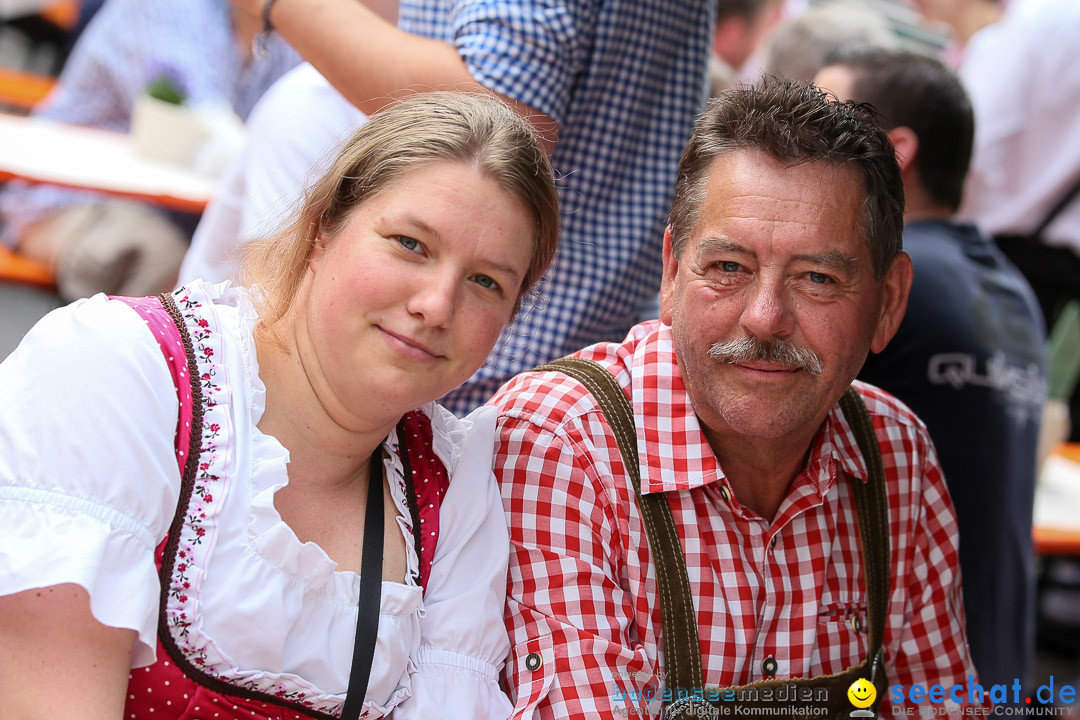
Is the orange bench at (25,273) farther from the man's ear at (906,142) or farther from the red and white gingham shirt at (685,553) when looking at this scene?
the man's ear at (906,142)

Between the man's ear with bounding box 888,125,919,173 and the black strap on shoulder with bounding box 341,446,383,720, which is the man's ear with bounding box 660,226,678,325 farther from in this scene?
the man's ear with bounding box 888,125,919,173

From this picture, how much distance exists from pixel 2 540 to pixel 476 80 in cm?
111

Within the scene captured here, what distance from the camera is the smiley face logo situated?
5.82ft

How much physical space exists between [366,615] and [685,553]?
0.50m

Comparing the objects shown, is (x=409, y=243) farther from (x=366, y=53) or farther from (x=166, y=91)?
(x=166, y=91)

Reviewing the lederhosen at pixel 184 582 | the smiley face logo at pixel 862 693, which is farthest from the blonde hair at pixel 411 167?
the smiley face logo at pixel 862 693


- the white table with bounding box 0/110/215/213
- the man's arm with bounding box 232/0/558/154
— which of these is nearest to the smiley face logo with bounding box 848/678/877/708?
the man's arm with bounding box 232/0/558/154

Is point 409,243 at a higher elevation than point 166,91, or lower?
higher

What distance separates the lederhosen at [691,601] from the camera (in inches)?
62.6

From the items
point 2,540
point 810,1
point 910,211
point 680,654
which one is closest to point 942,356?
point 910,211

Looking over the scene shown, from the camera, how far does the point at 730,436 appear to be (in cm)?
175

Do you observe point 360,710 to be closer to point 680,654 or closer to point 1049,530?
point 680,654

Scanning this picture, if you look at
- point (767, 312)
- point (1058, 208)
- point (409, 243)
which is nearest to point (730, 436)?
point (767, 312)

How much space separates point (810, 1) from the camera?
757cm
